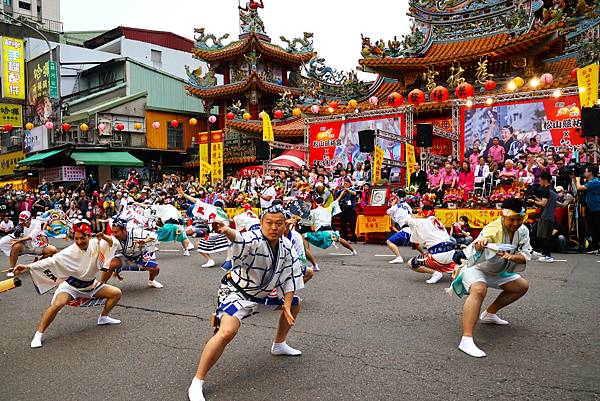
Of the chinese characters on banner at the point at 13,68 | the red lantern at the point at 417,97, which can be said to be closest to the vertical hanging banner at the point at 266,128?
the red lantern at the point at 417,97

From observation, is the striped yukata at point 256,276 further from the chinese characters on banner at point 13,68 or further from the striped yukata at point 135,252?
the chinese characters on banner at point 13,68

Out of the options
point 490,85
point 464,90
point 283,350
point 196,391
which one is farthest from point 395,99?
point 196,391

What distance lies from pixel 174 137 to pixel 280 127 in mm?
9959

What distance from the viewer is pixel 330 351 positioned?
464 cm

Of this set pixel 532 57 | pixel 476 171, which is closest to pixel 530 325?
pixel 476 171

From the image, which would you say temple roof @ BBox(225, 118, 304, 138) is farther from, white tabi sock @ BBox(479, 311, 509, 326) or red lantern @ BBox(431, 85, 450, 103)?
white tabi sock @ BBox(479, 311, 509, 326)

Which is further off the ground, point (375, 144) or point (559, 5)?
point (559, 5)

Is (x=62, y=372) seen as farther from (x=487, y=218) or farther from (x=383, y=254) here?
(x=487, y=218)

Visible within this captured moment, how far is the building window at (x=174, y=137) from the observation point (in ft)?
111

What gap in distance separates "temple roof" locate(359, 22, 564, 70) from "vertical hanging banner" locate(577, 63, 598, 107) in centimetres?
554

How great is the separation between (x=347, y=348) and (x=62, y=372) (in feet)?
8.44

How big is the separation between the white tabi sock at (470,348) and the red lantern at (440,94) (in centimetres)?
1602

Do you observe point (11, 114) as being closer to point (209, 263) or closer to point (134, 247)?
point (209, 263)

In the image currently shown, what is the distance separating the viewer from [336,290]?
24.2ft
